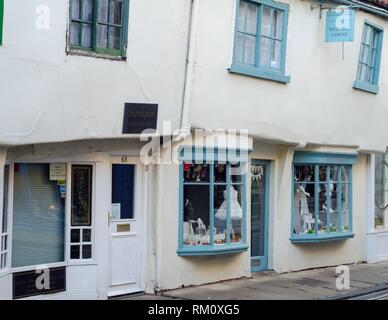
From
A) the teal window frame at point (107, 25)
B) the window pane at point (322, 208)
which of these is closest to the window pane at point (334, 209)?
the window pane at point (322, 208)

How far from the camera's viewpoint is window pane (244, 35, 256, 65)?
1181cm

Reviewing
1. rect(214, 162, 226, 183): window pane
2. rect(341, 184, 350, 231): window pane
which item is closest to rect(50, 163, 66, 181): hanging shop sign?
rect(214, 162, 226, 183): window pane

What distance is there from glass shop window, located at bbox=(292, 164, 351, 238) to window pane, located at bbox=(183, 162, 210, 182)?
2.61m

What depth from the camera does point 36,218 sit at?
31.2 ft

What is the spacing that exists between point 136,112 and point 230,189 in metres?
2.79

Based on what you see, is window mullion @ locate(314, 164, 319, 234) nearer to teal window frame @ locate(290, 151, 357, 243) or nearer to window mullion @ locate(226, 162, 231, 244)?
teal window frame @ locate(290, 151, 357, 243)

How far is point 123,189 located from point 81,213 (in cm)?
86

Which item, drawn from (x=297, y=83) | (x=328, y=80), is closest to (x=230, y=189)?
(x=297, y=83)

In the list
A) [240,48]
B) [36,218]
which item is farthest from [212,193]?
[36,218]

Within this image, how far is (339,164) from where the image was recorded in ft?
46.2

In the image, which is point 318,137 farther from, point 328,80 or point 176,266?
point 176,266

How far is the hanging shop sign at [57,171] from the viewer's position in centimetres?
966

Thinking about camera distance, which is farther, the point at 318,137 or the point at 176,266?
the point at 318,137

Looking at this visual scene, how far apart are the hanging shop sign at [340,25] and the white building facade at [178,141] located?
125 millimetres
